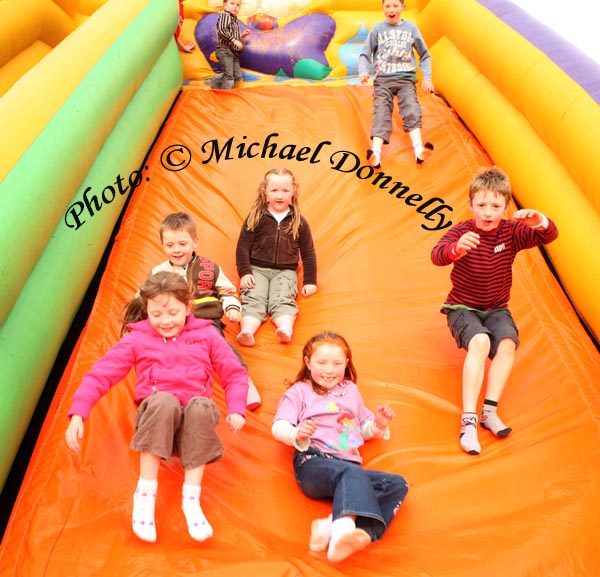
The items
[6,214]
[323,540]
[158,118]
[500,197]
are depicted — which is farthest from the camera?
[158,118]

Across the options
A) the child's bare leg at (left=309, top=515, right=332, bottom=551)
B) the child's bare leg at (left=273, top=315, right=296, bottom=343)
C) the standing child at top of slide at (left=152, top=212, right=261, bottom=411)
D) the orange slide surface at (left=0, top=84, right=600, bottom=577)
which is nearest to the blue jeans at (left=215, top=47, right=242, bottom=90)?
the orange slide surface at (left=0, top=84, right=600, bottom=577)

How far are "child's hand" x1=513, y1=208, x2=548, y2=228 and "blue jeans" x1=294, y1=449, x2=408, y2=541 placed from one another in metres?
0.86

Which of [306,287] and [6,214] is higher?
[306,287]

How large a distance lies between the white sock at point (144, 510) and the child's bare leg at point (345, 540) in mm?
435

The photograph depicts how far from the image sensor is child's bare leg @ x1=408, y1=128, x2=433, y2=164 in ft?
11.5

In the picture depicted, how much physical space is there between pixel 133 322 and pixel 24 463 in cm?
54

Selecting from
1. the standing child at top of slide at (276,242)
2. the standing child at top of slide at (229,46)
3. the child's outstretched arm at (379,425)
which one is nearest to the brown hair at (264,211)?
the standing child at top of slide at (276,242)

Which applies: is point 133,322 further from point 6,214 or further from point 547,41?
point 547,41

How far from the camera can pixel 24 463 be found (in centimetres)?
213

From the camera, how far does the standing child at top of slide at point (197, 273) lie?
2.41 meters

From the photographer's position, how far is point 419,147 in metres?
3.55

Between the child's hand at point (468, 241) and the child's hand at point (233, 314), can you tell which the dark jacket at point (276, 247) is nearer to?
the child's hand at point (233, 314)

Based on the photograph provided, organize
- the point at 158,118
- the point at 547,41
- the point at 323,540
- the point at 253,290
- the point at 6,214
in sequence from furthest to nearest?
the point at 158,118 < the point at 547,41 < the point at 253,290 < the point at 6,214 < the point at 323,540

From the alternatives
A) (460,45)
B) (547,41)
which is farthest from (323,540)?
(460,45)
